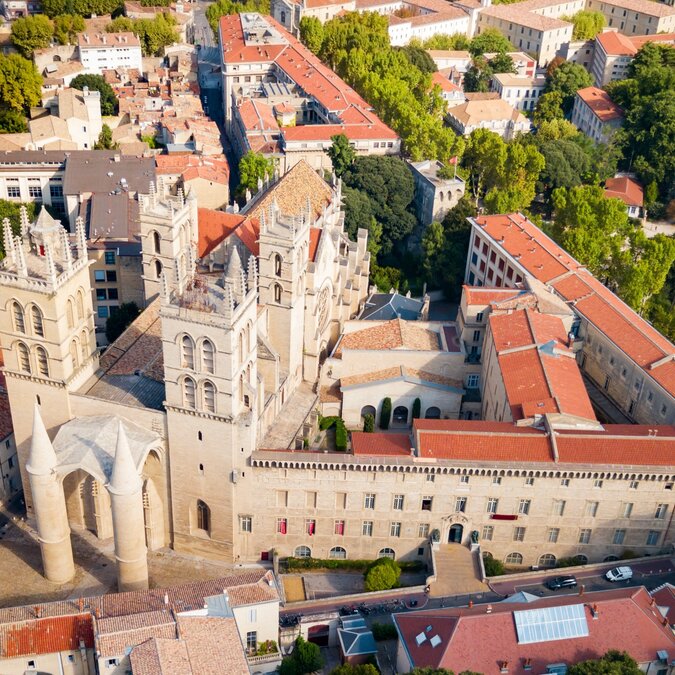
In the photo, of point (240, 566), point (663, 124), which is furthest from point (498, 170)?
point (240, 566)

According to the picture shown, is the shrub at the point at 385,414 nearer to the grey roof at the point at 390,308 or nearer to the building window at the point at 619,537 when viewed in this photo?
the grey roof at the point at 390,308

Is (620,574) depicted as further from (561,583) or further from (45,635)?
(45,635)

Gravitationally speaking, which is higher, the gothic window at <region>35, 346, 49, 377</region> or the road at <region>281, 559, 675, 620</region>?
the gothic window at <region>35, 346, 49, 377</region>

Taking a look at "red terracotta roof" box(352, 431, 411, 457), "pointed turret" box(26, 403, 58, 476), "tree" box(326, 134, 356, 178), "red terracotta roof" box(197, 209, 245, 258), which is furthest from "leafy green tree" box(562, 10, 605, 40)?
"pointed turret" box(26, 403, 58, 476)

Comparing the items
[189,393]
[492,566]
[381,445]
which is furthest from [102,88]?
[492,566]

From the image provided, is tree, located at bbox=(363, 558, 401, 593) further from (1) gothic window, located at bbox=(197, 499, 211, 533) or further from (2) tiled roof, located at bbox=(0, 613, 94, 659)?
(2) tiled roof, located at bbox=(0, 613, 94, 659)

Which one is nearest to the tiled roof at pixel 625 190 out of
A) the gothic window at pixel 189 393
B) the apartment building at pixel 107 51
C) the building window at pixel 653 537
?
the building window at pixel 653 537

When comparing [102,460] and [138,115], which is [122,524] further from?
[138,115]
